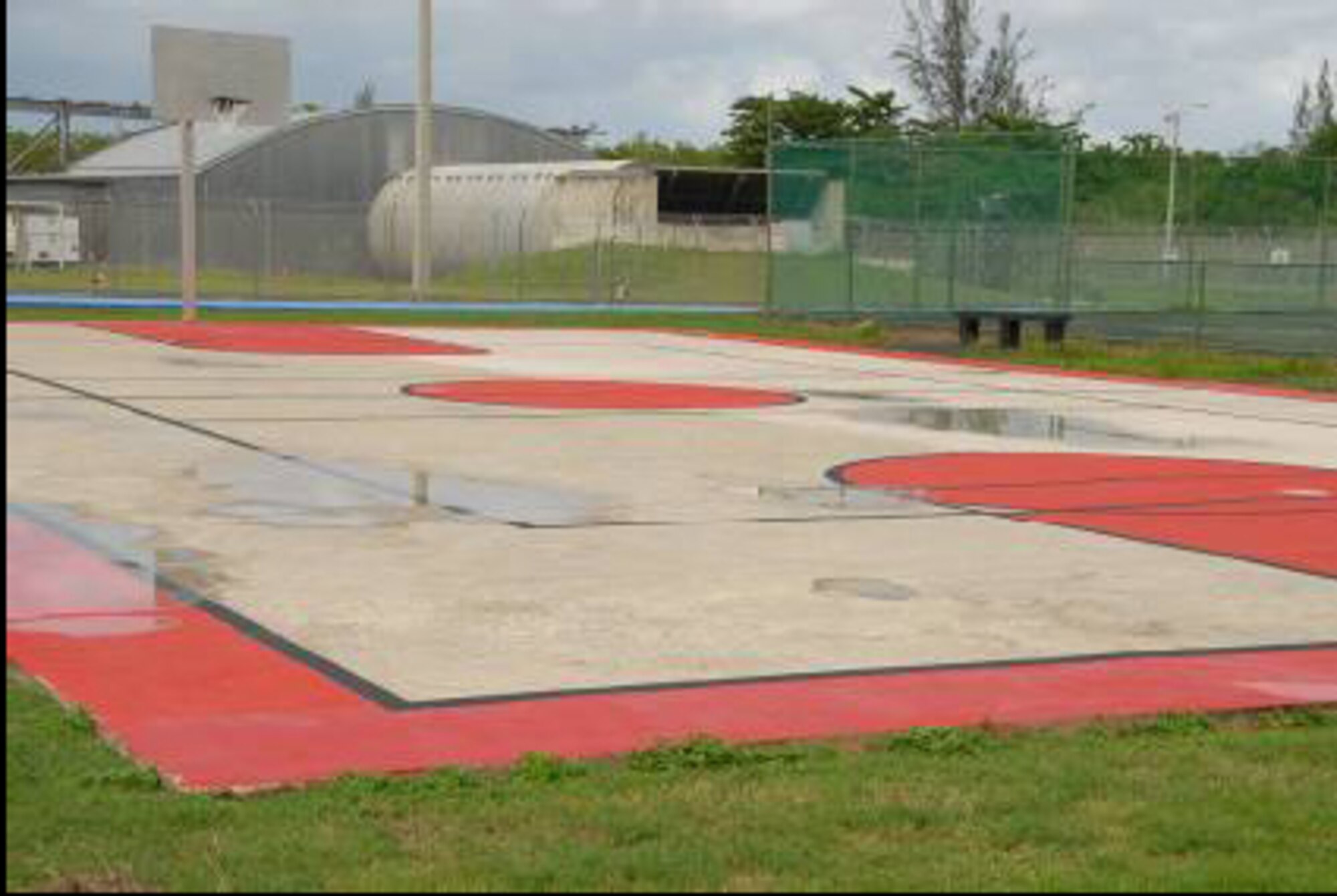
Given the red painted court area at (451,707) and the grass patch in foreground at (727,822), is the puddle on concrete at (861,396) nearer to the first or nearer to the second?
the red painted court area at (451,707)

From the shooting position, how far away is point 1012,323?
29922 mm

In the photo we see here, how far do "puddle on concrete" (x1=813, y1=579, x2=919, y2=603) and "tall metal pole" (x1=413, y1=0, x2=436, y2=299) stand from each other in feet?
112

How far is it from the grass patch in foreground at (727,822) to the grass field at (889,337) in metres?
19.1

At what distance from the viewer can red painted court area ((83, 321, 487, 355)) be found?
87.9 feet

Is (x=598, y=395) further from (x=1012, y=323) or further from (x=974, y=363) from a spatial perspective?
(x=1012, y=323)

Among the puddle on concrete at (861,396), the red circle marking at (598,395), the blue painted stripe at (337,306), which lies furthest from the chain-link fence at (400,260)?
the puddle on concrete at (861,396)

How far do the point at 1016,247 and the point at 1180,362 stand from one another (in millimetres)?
7503

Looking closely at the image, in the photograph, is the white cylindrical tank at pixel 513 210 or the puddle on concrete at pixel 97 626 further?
the white cylindrical tank at pixel 513 210

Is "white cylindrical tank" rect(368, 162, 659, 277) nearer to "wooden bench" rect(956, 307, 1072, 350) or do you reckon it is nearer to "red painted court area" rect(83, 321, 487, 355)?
"red painted court area" rect(83, 321, 487, 355)

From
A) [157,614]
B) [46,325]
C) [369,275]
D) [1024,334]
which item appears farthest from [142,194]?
[157,614]

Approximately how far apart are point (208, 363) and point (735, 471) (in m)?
11.4

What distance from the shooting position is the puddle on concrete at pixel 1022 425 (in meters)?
16.9

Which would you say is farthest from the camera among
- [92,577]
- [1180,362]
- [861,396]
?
[1180,362]

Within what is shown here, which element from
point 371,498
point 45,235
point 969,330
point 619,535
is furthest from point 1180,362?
point 45,235
